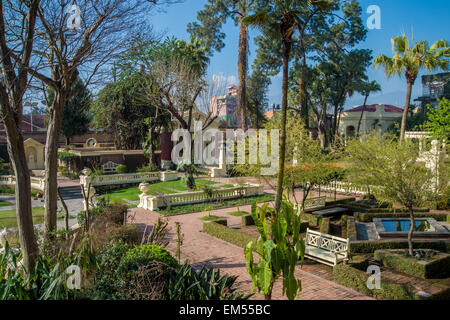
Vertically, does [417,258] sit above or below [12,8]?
below

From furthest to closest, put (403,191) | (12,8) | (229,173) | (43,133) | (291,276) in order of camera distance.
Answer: (43,133) → (229,173) → (403,191) → (12,8) → (291,276)

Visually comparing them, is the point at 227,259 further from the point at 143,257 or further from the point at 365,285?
the point at 143,257

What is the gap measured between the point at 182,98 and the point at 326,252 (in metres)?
17.8

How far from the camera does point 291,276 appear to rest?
19.5 ft

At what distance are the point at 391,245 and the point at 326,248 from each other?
8.02 feet

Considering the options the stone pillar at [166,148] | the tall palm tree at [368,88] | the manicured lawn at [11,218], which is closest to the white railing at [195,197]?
the manicured lawn at [11,218]

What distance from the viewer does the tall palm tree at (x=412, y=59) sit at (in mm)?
20047

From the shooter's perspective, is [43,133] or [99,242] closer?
[99,242]

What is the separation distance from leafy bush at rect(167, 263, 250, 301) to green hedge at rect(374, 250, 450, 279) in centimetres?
543

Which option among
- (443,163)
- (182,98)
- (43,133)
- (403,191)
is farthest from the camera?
(43,133)

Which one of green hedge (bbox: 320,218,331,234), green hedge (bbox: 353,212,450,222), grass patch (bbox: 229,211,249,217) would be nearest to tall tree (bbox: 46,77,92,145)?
grass patch (bbox: 229,211,249,217)

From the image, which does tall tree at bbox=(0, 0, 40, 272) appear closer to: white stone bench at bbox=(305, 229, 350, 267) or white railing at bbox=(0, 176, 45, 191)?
white stone bench at bbox=(305, 229, 350, 267)

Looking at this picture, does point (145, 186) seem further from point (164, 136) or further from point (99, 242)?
point (164, 136)
